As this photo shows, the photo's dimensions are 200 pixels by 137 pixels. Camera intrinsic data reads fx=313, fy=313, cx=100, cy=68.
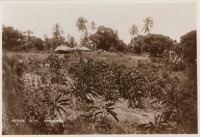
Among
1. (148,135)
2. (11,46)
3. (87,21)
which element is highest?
(87,21)

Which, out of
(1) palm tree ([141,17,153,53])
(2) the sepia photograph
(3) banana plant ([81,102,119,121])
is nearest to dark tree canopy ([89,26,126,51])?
(2) the sepia photograph

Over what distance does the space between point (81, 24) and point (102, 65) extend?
193 mm

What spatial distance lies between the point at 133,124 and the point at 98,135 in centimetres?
15

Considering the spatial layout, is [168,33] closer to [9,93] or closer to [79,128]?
[79,128]

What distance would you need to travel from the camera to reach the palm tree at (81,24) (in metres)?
1.31

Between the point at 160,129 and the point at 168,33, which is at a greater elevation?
the point at 168,33

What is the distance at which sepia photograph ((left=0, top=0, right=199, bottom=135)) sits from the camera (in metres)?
1.30

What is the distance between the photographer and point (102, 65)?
132 centimetres

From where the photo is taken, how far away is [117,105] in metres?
1.31

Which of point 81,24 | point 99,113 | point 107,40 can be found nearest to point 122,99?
point 99,113

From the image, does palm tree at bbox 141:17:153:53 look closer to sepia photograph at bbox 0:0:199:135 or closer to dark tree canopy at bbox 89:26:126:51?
sepia photograph at bbox 0:0:199:135

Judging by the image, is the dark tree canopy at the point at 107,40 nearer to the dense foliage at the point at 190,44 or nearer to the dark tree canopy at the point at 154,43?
the dark tree canopy at the point at 154,43

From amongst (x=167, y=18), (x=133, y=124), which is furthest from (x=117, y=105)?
(x=167, y=18)

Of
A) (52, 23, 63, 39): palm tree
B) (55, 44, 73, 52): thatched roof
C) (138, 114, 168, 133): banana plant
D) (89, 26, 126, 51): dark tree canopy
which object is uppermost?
(52, 23, 63, 39): palm tree
